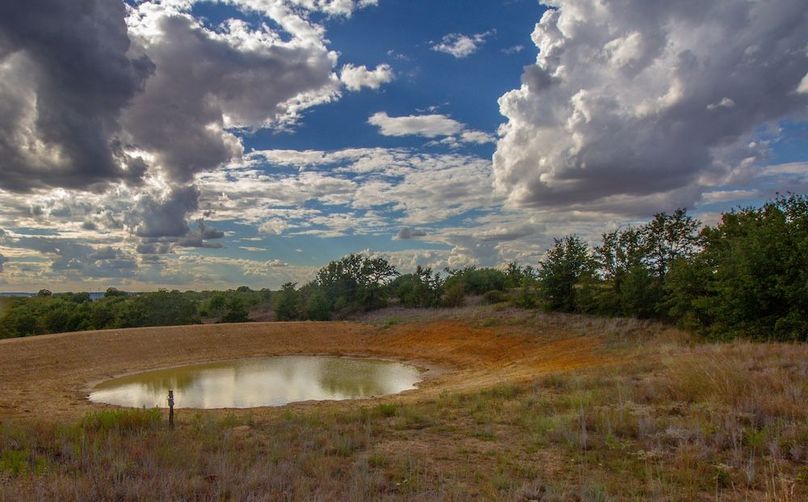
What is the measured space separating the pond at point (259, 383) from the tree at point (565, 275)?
9536 mm

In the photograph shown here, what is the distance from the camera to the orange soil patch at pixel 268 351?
17516 mm

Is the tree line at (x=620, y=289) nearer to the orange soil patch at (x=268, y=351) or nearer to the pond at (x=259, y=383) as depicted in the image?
the orange soil patch at (x=268, y=351)

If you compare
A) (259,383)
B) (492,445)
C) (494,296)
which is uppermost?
(494,296)

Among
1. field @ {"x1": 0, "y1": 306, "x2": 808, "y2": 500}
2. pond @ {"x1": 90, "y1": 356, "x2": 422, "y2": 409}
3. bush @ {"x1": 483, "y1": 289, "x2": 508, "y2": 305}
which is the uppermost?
bush @ {"x1": 483, "y1": 289, "x2": 508, "y2": 305}

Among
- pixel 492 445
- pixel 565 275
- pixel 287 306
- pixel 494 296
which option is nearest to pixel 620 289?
pixel 565 275

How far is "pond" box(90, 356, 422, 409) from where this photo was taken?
16.6 metres

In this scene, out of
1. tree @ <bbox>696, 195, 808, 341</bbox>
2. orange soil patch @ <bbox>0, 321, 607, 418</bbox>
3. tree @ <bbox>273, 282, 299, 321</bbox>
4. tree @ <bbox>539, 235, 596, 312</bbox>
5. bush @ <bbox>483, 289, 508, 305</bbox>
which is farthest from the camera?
tree @ <bbox>273, 282, 299, 321</bbox>

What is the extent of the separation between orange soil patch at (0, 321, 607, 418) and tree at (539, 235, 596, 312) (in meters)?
2.93

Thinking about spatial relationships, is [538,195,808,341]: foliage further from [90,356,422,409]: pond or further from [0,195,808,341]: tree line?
[90,356,422,409]: pond

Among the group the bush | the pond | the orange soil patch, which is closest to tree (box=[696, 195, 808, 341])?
the orange soil patch

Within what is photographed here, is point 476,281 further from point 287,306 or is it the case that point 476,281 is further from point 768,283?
point 768,283

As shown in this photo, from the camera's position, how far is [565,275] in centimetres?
2756

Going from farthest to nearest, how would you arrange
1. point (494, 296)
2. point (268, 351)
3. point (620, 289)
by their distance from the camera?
point (494, 296)
point (268, 351)
point (620, 289)

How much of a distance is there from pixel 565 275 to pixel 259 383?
17.5m
